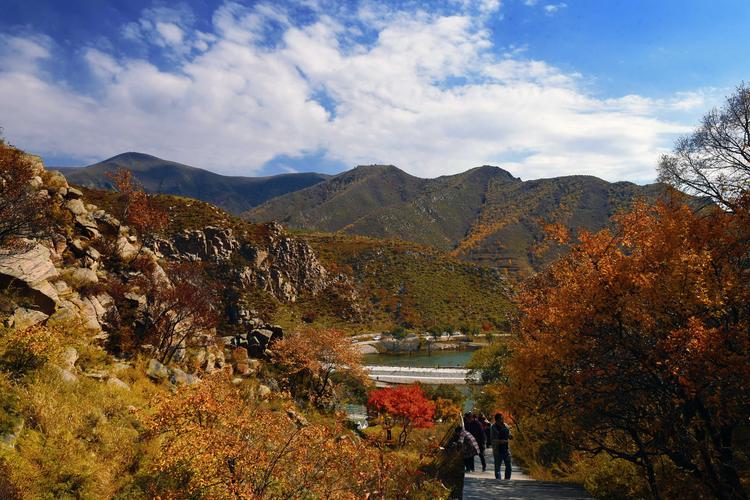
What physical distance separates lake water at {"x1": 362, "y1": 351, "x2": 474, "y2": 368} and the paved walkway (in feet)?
229

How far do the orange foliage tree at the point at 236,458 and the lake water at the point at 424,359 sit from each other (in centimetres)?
7357

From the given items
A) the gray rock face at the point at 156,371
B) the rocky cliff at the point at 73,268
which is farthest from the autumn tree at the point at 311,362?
the rocky cliff at the point at 73,268

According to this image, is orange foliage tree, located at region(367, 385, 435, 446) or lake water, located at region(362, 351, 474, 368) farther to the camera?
lake water, located at region(362, 351, 474, 368)

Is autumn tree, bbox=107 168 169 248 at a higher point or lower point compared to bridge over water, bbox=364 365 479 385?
higher

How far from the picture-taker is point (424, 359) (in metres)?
90.7

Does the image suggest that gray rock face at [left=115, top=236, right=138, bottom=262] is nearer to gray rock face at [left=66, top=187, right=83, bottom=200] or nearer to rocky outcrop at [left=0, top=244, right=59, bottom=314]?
gray rock face at [left=66, top=187, right=83, bottom=200]

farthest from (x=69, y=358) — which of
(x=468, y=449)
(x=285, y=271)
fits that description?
(x=285, y=271)

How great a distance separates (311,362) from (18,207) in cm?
1580

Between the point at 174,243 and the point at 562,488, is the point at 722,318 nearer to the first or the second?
the point at 562,488

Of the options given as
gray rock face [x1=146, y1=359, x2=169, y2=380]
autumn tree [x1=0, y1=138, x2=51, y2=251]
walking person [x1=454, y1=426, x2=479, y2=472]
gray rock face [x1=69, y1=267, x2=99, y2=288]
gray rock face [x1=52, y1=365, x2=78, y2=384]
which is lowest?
walking person [x1=454, y1=426, x2=479, y2=472]

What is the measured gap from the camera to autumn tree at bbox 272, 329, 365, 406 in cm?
2384

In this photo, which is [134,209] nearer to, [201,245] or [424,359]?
[201,245]

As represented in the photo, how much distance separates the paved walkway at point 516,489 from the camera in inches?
381

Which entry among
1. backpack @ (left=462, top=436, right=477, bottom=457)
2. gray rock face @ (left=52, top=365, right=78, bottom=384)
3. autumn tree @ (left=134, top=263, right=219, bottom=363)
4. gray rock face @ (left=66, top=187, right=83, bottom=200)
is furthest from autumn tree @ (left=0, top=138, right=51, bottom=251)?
backpack @ (left=462, top=436, right=477, bottom=457)
